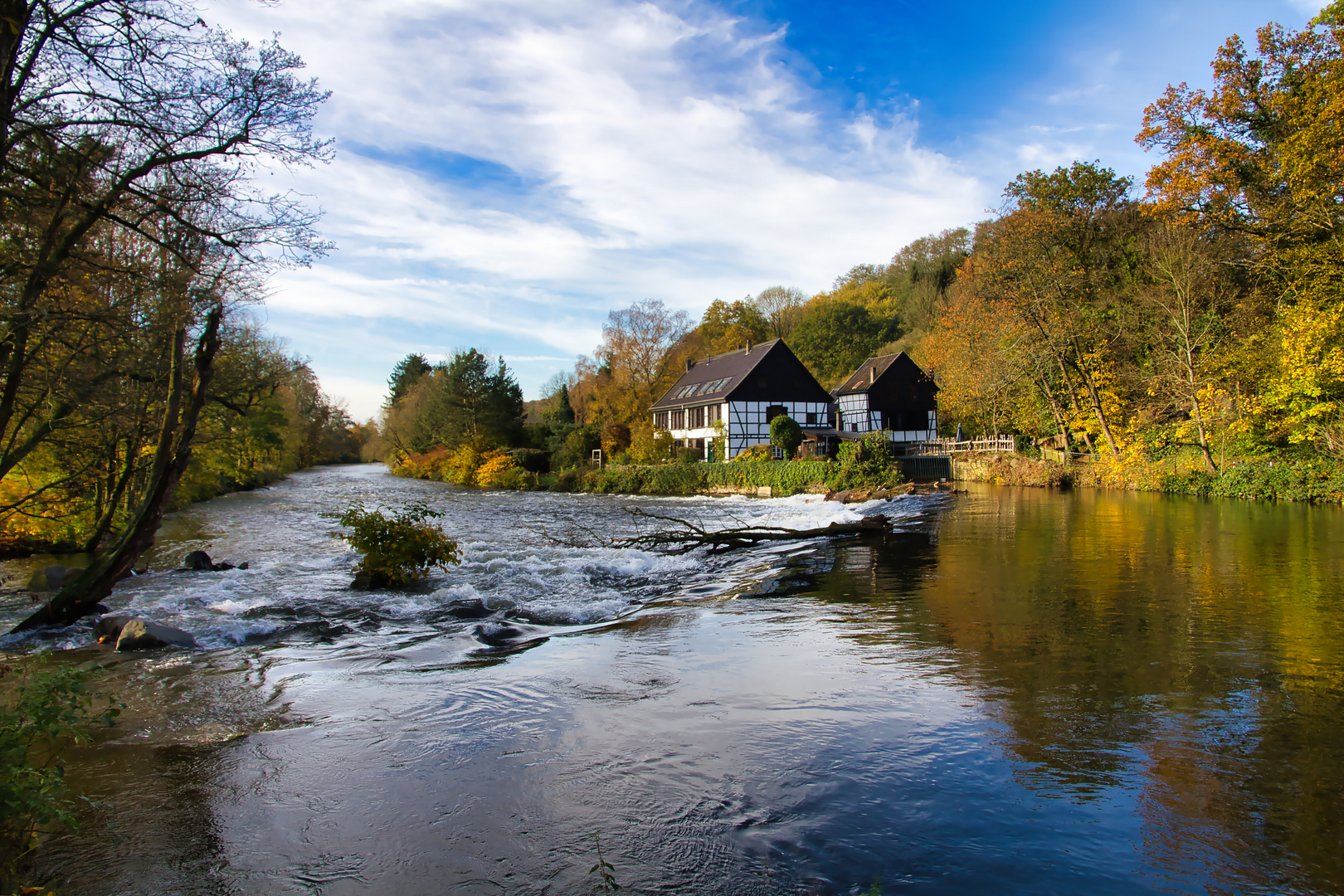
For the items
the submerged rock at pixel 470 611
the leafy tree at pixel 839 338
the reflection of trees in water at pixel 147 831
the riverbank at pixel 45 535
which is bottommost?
the submerged rock at pixel 470 611

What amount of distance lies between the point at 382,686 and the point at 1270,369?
30.9 m

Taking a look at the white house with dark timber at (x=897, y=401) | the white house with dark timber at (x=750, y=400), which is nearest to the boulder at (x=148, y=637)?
the white house with dark timber at (x=750, y=400)

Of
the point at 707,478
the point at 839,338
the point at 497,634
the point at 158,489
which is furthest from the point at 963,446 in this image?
the point at 158,489

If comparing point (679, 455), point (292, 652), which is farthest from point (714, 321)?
point (292, 652)

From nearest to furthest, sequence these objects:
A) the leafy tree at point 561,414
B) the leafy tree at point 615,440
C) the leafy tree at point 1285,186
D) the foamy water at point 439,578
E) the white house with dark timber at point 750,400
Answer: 1. the foamy water at point 439,578
2. the leafy tree at point 1285,186
3. the leafy tree at point 615,440
4. the white house with dark timber at point 750,400
5. the leafy tree at point 561,414

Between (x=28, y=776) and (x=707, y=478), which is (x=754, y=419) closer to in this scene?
(x=707, y=478)

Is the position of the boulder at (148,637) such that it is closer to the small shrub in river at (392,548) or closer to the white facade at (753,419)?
the small shrub in river at (392,548)

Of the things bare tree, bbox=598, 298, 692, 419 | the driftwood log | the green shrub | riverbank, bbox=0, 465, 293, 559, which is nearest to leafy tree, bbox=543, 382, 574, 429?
bare tree, bbox=598, 298, 692, 419

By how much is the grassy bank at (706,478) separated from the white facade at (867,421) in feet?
60.5

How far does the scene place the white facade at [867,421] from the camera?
52.4 m

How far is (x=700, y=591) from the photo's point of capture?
12.4 meters

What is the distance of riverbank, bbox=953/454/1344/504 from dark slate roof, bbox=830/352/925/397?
12.4m

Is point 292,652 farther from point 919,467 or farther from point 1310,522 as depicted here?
point 919,467

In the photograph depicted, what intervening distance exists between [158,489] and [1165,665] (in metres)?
11.2
